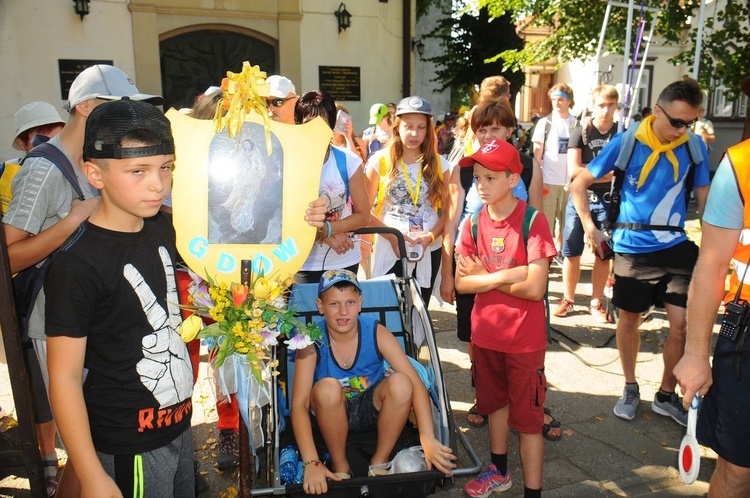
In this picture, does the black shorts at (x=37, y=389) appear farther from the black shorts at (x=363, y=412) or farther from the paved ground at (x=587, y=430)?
the black shorts at (x=363, y=412)

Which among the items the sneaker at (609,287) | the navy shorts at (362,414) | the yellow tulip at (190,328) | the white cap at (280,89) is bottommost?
the sneaker at (609,287)

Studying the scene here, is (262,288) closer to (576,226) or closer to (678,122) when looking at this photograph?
(678,122)

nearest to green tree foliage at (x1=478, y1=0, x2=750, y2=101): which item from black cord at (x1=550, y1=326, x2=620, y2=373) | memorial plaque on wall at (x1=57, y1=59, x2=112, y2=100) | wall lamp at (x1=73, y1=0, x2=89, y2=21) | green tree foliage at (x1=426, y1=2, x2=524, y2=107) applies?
black cord at (x1=550, y1=326, x2=620, y2=373)

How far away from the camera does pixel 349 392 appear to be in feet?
9.85

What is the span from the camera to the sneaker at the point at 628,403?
13.2 feet

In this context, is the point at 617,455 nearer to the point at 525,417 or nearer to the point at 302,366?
the point at 525,417

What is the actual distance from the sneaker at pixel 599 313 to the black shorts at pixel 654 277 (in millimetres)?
1940

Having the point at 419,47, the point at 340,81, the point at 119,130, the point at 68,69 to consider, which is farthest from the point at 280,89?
the point at 419,47

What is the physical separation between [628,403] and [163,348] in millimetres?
3289

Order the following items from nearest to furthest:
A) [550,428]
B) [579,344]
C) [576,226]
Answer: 1. [550,428]
2. [579,344]
3. [576,226]

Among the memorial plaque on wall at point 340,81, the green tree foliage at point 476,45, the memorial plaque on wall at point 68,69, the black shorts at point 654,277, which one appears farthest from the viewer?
Answer: the green tree foliage at point 476,45

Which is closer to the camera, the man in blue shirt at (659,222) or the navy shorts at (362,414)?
the navy shorts at (362,414)

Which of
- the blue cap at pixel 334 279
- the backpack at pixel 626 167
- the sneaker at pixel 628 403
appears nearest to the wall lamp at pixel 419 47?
the backpack at pixel 626 167

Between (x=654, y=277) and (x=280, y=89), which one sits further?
(x=654, y=277)
